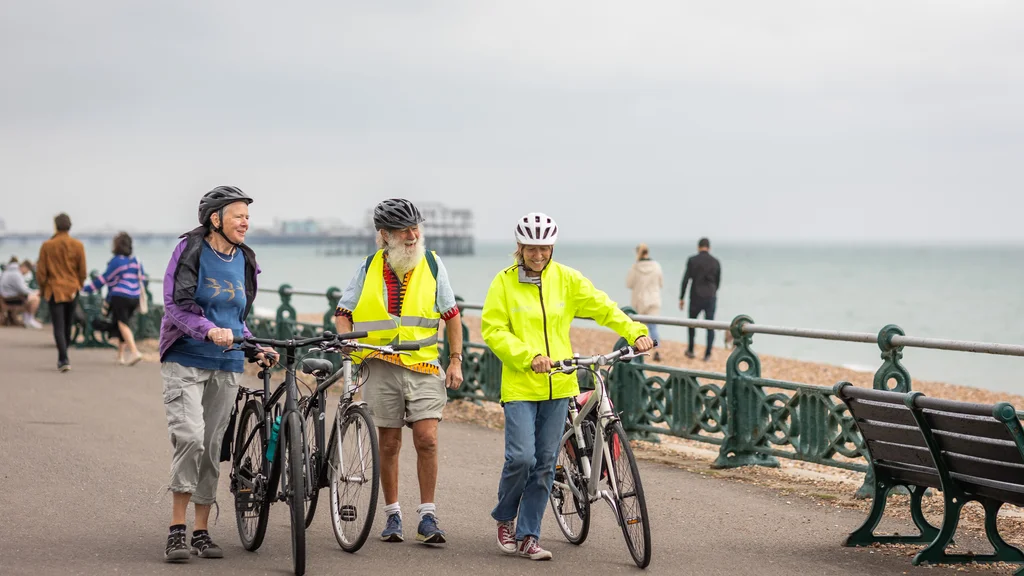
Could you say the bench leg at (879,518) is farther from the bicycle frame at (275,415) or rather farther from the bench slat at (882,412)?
the bicycle frame at (275,415)

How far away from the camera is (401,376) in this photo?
700 cm

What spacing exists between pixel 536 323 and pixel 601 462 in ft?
2.62

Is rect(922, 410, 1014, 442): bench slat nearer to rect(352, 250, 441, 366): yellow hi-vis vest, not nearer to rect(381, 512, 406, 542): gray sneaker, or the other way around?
rect(352, 250, 441, 366): yellow hi-vis vest

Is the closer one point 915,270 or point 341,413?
point 341,413

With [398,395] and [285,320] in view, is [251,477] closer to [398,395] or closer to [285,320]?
[398,395]

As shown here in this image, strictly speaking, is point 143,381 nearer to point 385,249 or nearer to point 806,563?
point 385,249

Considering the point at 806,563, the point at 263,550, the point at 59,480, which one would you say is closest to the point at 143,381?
the point at 59,480

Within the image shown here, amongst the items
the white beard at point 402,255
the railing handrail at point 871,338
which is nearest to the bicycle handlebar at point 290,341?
the white beard at point 402,255

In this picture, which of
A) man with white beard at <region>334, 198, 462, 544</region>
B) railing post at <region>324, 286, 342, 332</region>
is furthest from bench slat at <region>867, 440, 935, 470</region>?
railing post at <region>324, 286, 342, 332</region>

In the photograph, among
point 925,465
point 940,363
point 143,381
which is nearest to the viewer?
point 925,465

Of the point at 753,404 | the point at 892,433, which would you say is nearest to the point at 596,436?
the point at 892,433

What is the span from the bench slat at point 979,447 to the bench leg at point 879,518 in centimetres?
54

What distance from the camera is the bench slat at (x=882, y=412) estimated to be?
631 cm

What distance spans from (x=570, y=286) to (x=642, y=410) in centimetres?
419
